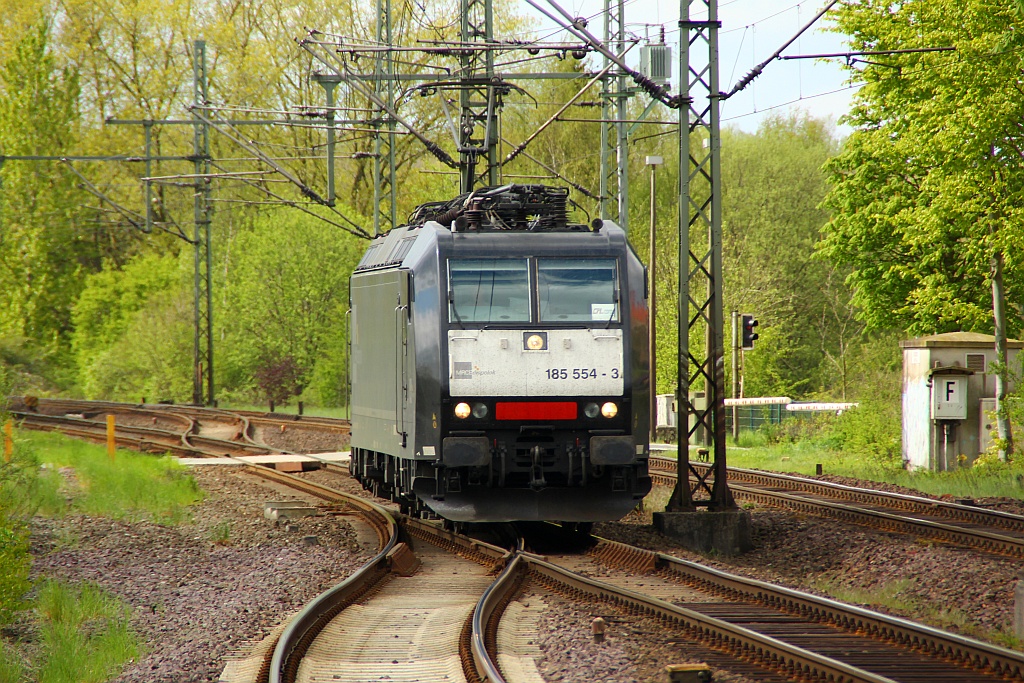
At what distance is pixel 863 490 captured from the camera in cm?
1709

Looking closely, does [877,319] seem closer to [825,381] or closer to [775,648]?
[825,381]

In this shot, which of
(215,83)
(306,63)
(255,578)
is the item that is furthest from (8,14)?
(255,578)

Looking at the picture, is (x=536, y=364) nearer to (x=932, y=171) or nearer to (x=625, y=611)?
(x=625, y=611)

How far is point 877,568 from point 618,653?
512 centimetres

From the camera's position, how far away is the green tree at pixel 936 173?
20.0m

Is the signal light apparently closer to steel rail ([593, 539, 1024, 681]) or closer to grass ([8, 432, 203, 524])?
grass ([8, 432, 203, 524])

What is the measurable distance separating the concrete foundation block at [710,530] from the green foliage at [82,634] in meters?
6.47

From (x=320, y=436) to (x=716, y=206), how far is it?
16315 millimetres

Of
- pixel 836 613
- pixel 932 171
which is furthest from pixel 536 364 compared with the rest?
pixel 932 171

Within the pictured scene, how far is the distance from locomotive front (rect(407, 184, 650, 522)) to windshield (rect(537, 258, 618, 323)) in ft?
0.03

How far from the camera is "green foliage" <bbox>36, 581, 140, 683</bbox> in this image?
8.40m

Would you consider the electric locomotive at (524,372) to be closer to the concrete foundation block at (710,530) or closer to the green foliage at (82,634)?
the concrete foundation block at (710,530)

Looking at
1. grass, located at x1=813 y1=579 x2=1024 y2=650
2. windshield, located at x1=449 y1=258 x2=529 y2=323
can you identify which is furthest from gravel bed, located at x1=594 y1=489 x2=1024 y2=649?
windshield, located at x1=449 y1=258 x2=529 y2=323

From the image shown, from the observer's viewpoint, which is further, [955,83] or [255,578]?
[955,83]
